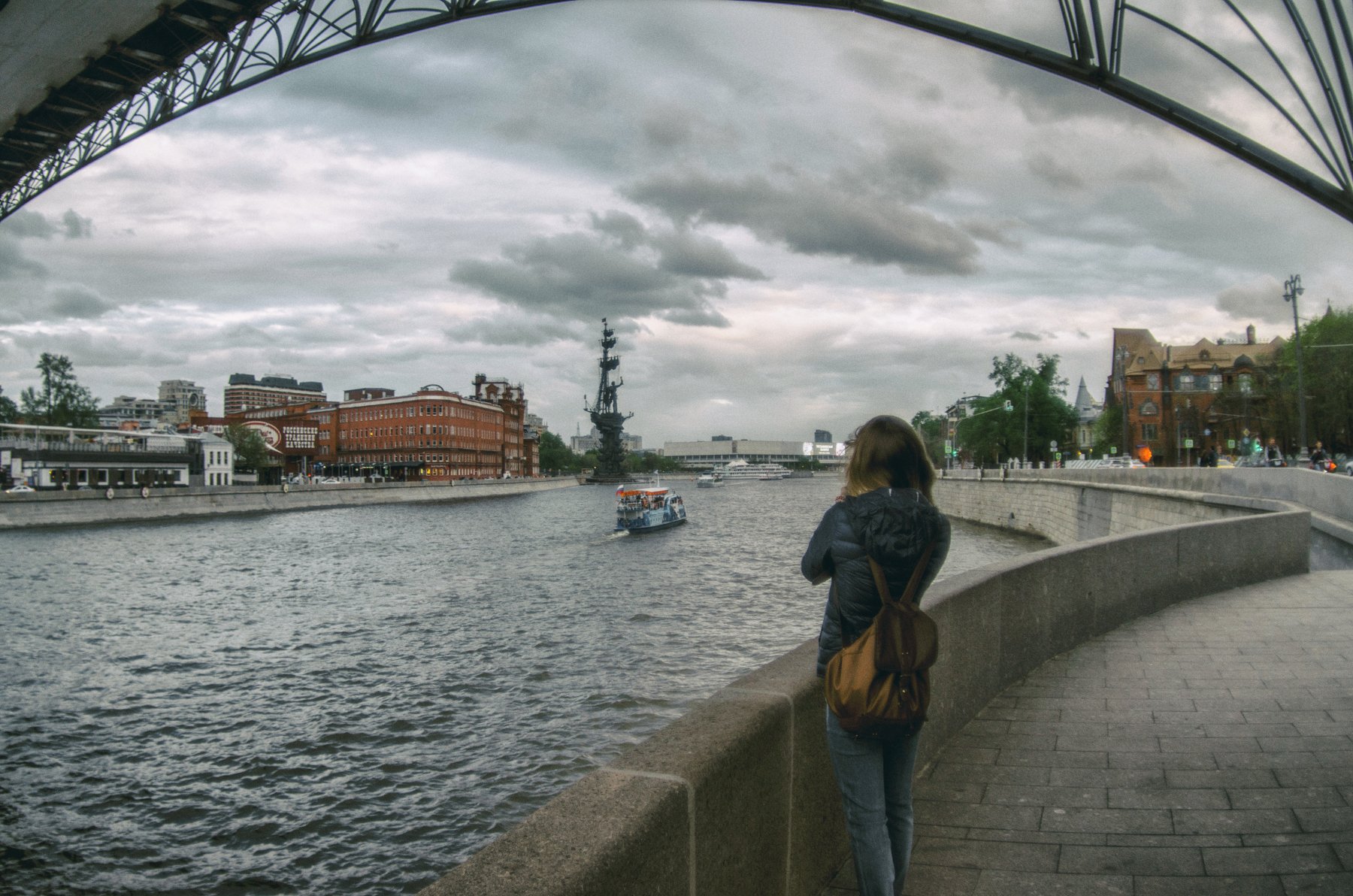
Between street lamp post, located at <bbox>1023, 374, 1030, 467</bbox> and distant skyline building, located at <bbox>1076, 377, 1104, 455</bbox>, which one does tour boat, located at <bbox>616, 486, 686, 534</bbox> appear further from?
distant skyline building, located at <bbox>1076, 377, 1104, 455</bbox>

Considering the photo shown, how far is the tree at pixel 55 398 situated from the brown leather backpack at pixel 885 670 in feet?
382

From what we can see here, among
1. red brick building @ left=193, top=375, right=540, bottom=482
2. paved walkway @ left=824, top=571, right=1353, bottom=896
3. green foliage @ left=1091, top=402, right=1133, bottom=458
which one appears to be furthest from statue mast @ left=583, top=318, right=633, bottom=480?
paved walkway @ left=824, top=571, right=1353, bottom=896

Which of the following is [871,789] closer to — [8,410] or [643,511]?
[643,511]

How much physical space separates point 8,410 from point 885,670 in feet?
406

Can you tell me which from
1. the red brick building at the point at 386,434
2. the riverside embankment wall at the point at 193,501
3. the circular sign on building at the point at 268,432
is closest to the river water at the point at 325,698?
the riverside embankment wall at the point at 193,501

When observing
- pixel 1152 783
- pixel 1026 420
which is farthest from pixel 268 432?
pixel 1152 783

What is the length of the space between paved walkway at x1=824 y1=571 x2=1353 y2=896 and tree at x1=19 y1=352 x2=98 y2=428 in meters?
115

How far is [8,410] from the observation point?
10025 cm

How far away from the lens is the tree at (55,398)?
97812mm

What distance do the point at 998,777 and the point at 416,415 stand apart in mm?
125658

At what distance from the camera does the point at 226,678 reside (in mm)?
16734

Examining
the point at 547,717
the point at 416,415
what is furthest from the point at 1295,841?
the point at 416,415

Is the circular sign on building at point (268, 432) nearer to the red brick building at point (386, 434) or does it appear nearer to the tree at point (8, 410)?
the red brick building at point (386, 434)

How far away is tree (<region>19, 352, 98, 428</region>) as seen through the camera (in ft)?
321
